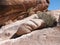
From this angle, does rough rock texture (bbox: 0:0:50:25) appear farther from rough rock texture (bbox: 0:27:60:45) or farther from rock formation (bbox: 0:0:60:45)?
rough rock texture (bbox: 0:27:60:45)

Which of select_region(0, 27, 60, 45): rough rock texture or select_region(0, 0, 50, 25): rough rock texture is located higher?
select_region(0, 27, 60, 45): rough rock texture

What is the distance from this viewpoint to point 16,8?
22375 millimetres

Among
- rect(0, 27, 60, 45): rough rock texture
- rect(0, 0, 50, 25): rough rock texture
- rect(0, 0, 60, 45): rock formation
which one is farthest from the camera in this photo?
rect(0, 0, 50, 25): rough rock texture

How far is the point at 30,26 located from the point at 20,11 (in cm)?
867

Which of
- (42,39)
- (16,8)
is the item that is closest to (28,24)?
(42,39)

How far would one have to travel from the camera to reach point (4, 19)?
2202 cm

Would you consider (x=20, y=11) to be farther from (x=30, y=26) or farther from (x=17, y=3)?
(x=30, y=26)

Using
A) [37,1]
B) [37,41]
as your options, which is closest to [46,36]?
[37,41]

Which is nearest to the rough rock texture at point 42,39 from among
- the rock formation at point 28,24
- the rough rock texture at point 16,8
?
the rock formation at point 28,24

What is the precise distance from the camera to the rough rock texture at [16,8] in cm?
2127

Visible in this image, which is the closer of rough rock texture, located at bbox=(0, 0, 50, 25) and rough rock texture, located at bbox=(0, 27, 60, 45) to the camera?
rough rock texture, located at bbox=(0, 27, 60, 45)

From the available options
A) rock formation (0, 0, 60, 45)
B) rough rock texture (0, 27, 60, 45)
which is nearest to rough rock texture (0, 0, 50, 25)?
rock formation (0, 0, 60, 45)

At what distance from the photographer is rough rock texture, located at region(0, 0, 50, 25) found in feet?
69.8

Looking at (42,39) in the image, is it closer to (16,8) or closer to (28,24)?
(28,24)
